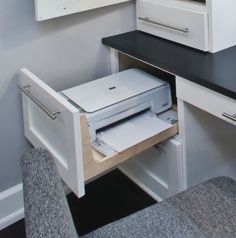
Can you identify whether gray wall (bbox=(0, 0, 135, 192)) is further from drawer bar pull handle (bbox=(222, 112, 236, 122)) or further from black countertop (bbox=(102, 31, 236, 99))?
drawer bar pull handle (bbox=(222, 112, 236, 122))

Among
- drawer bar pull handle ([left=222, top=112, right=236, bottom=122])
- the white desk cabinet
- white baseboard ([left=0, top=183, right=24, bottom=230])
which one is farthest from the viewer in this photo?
white baseboard ([left=0, top=183, right=24, bottom=230])

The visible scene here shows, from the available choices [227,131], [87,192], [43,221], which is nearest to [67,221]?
[43,221]

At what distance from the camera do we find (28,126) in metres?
1.69

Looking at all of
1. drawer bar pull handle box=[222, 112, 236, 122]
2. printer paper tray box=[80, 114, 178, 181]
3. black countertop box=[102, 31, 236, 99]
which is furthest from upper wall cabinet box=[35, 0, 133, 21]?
drawer bar pull handle box=[222, 112, 236, 122]

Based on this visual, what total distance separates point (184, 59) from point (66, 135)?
0.51 meters

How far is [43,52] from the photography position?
65.2 inches

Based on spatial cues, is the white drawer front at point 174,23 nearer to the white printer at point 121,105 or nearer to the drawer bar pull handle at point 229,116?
the white printer at point 121,105

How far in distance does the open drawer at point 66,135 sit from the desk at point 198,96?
9 cm

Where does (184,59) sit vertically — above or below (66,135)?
above

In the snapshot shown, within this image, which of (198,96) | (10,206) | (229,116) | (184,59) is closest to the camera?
(229,116)

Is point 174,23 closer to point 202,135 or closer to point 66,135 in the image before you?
point 202,135

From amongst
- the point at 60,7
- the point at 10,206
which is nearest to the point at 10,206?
the point at 10,206

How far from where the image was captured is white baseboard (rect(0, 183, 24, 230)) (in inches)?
70.8

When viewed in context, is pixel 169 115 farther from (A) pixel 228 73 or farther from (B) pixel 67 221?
(B) pixel 67 221
